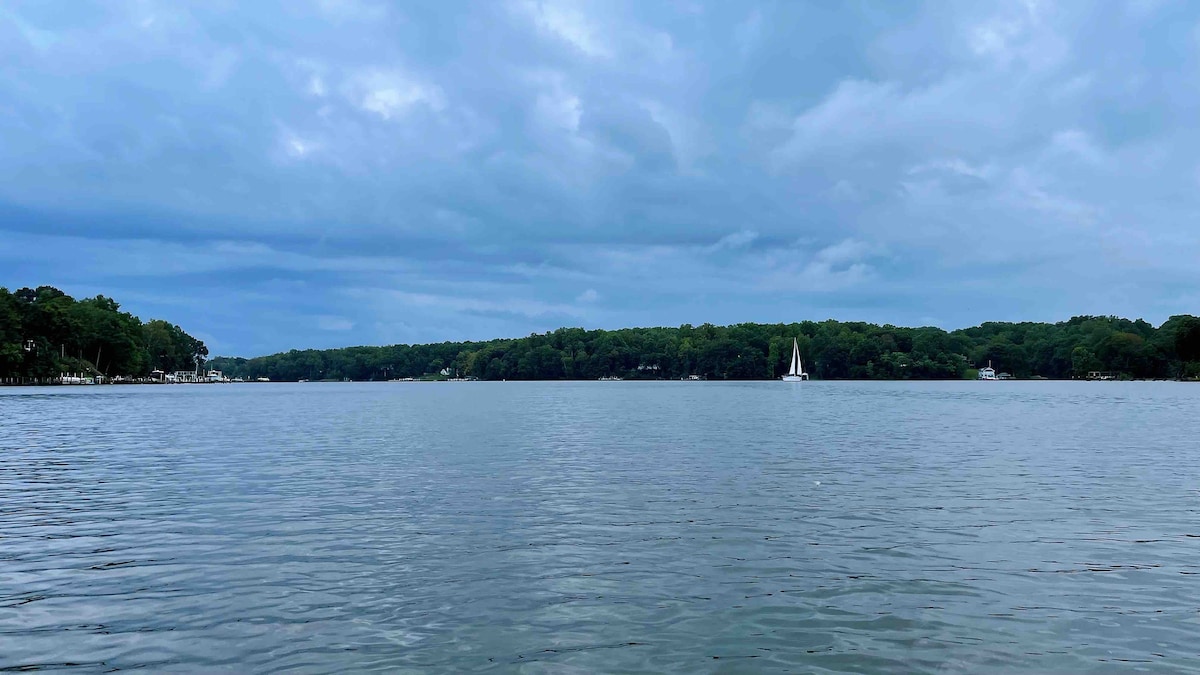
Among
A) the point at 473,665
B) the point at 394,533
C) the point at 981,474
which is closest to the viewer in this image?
the point at 473,665

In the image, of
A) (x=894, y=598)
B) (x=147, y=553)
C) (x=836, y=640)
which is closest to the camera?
(x=836, y=640)

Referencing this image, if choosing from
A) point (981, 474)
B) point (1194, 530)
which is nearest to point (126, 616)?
point (1194, 530)

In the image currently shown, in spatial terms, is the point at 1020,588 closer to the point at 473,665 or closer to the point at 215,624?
the point at 473,665

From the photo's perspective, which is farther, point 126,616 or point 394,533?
point 394,533

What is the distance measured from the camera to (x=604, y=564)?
17562 mm

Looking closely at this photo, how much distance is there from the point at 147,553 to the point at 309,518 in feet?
15.1

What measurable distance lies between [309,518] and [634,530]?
27.1 feet

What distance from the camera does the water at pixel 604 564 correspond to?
12.4 m

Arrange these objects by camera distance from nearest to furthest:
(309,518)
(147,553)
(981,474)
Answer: (147,553), (309,518), (981,474)

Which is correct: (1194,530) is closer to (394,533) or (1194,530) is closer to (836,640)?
(836,640)

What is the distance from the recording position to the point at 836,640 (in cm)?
1280

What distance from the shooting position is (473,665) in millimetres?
11781

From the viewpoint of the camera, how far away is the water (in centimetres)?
1239

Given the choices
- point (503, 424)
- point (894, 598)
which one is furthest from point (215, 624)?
point (503, 424)
